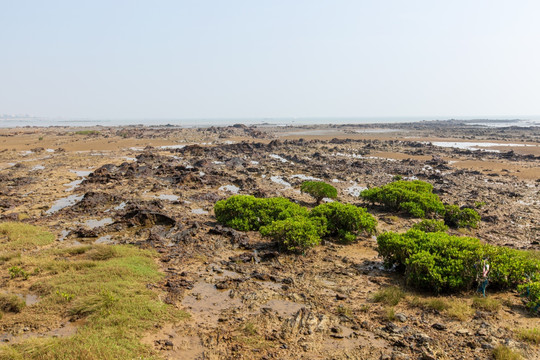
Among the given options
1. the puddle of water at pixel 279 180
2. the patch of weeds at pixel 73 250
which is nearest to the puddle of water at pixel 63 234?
the patch of weeds at pixel 73 250

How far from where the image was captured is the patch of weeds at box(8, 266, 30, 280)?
805 cm

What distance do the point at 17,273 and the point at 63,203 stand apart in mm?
9242

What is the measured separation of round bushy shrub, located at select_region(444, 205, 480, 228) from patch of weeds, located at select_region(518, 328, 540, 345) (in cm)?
805

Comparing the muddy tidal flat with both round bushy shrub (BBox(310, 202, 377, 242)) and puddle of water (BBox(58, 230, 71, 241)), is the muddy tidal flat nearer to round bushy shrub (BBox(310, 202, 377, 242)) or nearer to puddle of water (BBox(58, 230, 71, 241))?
puddle of water (BBox(58, 230, 71, 241))

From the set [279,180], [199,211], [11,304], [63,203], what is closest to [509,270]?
[11,304]

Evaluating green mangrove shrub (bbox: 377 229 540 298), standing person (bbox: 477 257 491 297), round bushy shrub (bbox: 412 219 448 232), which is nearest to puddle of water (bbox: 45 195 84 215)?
green mangrove shrub (bbox: 377 229 540 298)

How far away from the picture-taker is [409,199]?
1484cm

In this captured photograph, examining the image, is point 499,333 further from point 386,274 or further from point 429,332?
point 386,274

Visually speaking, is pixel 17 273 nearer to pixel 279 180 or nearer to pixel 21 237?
pixel 21 237

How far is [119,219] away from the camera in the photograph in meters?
13.2

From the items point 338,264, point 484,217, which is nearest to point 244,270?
point 338,264

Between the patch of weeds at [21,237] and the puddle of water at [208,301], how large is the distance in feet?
21.6

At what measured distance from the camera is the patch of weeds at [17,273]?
8.05 metres

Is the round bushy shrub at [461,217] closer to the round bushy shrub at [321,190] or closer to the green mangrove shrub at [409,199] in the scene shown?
the green mangrove shrub at [409,199]
